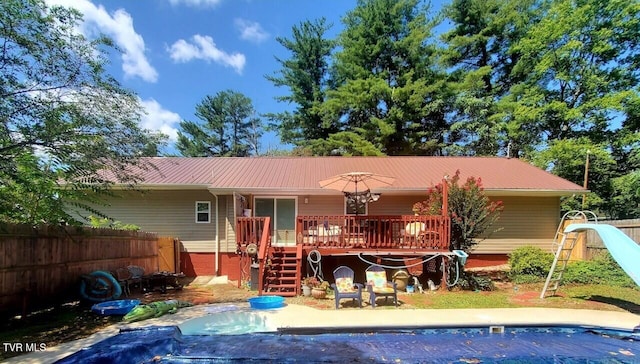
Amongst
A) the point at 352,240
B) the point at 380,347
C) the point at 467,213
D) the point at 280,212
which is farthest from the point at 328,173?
the point at 380,347

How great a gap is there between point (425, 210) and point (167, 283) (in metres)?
8.39

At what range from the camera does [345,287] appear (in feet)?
29.8

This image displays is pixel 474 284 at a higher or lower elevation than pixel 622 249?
lower

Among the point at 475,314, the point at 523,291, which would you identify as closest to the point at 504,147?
the point at 523,291

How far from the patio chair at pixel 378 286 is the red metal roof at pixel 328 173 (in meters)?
4.47

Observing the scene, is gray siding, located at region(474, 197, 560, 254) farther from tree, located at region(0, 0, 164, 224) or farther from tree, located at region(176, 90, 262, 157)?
tree, located at region(176, 90, 262, 157)

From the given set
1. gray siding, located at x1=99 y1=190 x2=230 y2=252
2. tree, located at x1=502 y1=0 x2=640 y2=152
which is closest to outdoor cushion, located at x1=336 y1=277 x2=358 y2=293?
gray siding, located at x1=99 y1=190 x2=230 y2=252

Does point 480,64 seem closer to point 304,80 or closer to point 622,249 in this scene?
point 304,80

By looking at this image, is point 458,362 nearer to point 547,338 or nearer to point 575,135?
point 547,338

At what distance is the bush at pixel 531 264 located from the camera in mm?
11586

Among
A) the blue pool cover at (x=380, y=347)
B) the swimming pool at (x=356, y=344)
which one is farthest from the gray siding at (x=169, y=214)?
the blue pool cover at (x=380, y=347)

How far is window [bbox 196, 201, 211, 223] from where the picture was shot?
13940 mm

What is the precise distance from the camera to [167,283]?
1098 centimetres

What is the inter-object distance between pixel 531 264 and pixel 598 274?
1842mm
